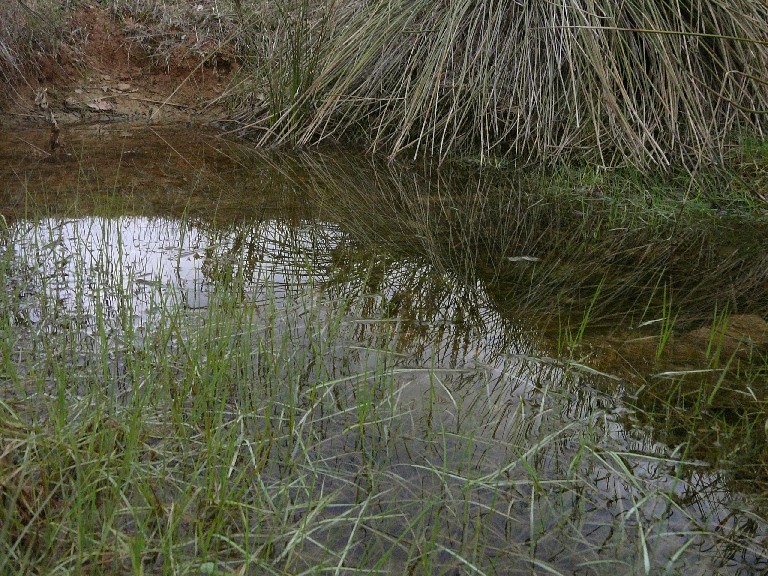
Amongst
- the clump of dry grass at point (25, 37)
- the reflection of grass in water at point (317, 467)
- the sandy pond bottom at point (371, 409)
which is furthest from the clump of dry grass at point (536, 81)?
the reflection of grass in water at point (317, 467)

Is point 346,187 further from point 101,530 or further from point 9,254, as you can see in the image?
point 101,530

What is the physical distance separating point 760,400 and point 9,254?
1833mm

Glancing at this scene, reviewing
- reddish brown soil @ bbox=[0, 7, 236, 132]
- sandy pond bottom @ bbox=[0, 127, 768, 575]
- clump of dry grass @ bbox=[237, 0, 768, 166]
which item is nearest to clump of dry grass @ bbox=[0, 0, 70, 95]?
reddish brown soil @ bbox=[0, 7, 236, 132]

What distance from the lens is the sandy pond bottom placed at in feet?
3.75

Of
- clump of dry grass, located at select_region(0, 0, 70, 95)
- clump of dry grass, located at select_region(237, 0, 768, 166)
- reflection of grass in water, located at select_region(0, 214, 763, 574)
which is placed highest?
clump of dry grass, located at select_region(0, 0, 70, 95)

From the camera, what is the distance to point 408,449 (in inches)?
55.2

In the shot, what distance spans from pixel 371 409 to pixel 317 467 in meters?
0.22

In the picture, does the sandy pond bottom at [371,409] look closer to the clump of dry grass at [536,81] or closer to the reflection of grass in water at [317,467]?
the reflection of grass in water at [317,467]

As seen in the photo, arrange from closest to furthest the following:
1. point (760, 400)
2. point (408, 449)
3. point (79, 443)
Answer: point (79, 443) → point (408, 449) → point (760, 400)

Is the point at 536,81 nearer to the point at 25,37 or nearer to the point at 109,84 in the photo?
the point at 109,84

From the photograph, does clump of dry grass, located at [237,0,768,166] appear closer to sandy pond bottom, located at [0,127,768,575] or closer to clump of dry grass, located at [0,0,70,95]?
sandy pond bottom, located at [0,127,768,575]

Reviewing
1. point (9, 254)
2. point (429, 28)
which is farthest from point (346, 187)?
point (9, 254)

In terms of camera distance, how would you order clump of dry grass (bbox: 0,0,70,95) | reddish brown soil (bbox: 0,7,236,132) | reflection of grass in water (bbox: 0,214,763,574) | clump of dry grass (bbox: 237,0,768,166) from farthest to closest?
reddish brown soil (bbox: 0,7,236,132) → clump of dry grass (bbox: 0,0,70,95) → clump of dry grass (bbox: 237,0,768,166) → reflection of grass in water (bbox: 0,214,763,574)

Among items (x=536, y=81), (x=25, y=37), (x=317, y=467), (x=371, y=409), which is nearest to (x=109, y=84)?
(x=25, y=37)
